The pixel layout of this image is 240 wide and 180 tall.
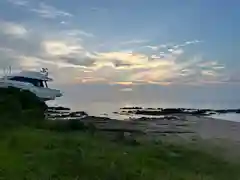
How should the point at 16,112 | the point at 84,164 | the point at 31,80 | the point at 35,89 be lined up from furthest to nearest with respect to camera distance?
the point at 31,80 → the point at 35,89 → the point at 16,112 → the point at 84,164

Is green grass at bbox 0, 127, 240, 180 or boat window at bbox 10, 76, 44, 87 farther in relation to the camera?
boat window at bbox 10, 76, 44, 87

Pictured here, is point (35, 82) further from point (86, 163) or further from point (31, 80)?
point (86, 163)

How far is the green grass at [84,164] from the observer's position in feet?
27.3

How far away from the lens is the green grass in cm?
831

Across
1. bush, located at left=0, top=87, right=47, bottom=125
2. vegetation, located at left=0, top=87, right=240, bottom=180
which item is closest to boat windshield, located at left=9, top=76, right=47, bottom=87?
bush, located at left=0, top=87, right=47, bottom=125

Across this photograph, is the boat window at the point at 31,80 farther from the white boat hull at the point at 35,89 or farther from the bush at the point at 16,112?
the bush at the point at 16,112

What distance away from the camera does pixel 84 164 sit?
9305mm

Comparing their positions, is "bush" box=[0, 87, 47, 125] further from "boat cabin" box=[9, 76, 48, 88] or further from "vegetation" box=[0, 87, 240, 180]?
"boat cabin" box=[9, 76, 48, 88]

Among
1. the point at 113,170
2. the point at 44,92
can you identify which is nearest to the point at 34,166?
the point at 113,170

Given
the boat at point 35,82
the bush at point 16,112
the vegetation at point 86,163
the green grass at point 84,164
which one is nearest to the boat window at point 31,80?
the boat at point 35,82

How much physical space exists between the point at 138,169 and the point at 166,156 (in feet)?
12.0

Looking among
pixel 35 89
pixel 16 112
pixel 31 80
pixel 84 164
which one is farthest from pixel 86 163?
pixel 31 80

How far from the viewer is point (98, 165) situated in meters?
9.28

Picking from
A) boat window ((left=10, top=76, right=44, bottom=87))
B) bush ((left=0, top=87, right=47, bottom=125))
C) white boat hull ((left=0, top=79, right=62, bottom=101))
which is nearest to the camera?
bush ((left=0, top=87, right=47, bottom=125))
